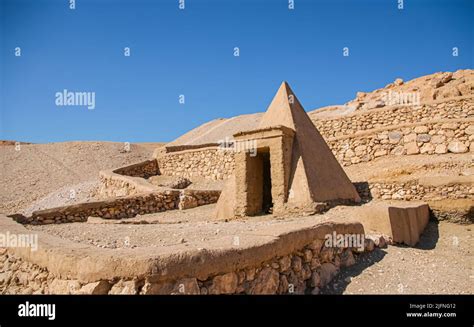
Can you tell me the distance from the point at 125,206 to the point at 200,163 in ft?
24.6

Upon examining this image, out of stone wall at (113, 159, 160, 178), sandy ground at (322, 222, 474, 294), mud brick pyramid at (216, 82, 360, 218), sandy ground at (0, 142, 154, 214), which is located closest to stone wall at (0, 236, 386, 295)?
sandy ground at (322, 222, 474, 294)

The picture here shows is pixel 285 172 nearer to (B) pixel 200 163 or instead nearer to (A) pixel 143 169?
(B) pixel 200 163

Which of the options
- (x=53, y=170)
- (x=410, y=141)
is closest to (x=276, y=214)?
(x=410, y=141)

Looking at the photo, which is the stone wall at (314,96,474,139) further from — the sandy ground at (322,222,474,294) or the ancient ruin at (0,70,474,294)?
the sandy ground at (322,222,474,294)

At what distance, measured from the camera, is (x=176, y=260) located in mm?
2689

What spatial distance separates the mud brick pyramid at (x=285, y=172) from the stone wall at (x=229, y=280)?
294 cm

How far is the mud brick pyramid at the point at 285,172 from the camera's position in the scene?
823 cm

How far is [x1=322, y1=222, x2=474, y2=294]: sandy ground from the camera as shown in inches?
177

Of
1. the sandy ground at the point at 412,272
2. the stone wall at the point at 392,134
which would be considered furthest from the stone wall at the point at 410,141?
the sandy ground at the point at 412,272

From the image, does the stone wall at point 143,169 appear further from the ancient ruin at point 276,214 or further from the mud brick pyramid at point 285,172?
the mud brick pyramid at point 285,172

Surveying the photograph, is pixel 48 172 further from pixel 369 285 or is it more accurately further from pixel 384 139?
pixel 369 285

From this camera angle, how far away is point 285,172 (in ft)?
27.1
